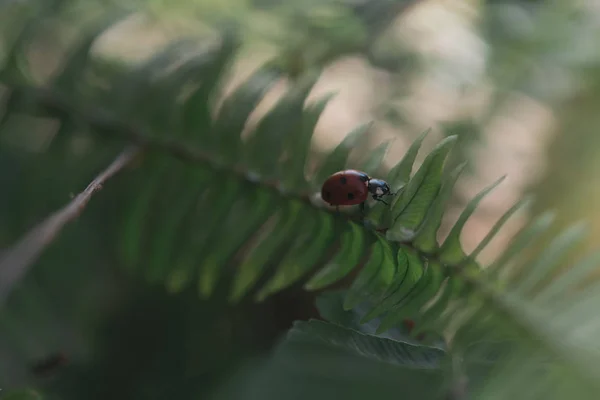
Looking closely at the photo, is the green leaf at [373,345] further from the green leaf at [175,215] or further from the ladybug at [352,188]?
the green leaf at [175,215]

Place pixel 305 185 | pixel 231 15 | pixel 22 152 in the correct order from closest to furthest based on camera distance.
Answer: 1. pixel 305 185
2. pixel 22 152
3. pixel 231 15

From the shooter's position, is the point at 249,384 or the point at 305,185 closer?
the point at 305,185

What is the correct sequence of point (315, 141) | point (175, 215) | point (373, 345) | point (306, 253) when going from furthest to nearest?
point (315, 141)
point (175, 215)
point (306, 253)
point (373, 345)

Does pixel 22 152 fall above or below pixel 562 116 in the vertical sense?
below

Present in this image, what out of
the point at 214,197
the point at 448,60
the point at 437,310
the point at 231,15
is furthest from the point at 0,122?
the point at 448,60

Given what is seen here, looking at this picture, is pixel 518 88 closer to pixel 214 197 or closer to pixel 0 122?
pixel 214 197

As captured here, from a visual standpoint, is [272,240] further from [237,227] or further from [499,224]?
[499,224]

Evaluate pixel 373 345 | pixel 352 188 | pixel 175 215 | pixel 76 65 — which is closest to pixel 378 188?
pixel 352 188

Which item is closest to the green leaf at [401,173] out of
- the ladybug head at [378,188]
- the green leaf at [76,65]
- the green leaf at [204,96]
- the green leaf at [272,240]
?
the ladybug head at [378,188]
